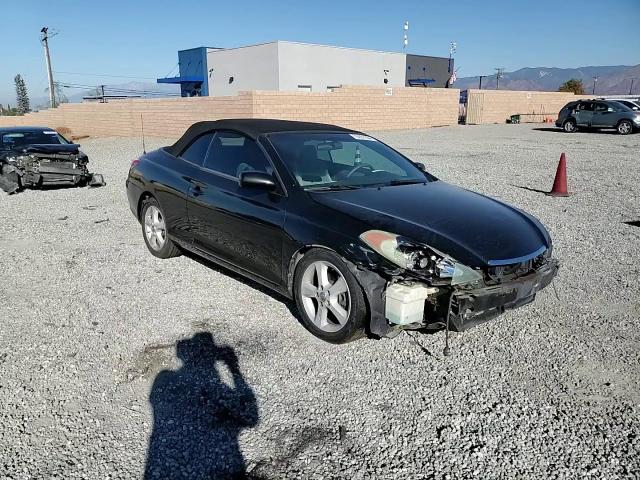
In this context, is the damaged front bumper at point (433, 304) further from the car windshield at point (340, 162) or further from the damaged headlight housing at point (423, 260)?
the car windshield at point (340, 162)

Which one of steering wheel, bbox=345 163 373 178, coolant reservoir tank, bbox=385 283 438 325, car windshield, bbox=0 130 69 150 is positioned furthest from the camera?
car windshield, bbox=0 130 69 150

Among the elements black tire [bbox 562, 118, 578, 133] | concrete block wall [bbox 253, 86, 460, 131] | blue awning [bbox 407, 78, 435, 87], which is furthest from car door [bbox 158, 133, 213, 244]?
blue awning [bbox 407, 78, 435, 87]

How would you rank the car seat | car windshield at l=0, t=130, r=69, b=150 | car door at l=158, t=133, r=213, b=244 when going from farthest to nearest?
car windshield at l=0, t=130, r=69, b=150 → car door at l=158, t=133, r=213, b=244 → the car seat

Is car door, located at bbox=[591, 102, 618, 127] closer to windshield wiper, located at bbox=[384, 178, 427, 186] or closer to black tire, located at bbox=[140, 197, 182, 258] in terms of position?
windshield wiper, located at bbox=[384, 178, 427, 186]

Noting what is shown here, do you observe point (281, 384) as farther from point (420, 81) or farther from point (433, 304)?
point (420, 81)

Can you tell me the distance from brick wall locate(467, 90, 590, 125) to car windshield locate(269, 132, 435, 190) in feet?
107

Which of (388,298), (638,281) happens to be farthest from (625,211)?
(388,298)

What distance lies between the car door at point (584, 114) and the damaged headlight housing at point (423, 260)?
26.1 meters

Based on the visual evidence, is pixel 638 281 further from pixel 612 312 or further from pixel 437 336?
pixel 437 336

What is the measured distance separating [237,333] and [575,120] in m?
26.6

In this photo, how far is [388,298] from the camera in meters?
3.26

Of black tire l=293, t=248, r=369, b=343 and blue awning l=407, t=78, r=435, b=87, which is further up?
blue awning l=407, t=78, r=435, b=87

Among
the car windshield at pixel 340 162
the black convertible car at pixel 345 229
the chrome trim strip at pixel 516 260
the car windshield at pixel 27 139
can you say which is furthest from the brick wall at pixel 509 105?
the chrome trim strip at pixel 516 260

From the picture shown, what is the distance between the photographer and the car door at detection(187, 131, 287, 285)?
4.03 m
